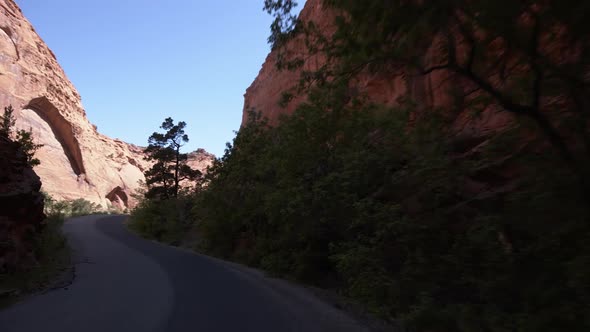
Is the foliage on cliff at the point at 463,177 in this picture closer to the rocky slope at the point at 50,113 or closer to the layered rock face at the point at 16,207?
the layered rock face at the point at 16,207

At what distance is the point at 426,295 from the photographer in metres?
6.50

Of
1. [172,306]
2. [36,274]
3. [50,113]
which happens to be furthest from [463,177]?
[50,113]

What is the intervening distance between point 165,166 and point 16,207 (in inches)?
1015

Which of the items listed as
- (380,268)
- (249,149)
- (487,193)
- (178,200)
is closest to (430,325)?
(380,268)

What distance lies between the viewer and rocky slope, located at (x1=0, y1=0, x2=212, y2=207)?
47.1m

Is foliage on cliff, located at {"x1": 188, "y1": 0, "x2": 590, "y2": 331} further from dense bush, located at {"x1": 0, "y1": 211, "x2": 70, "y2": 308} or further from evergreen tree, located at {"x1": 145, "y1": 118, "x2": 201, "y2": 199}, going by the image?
evergreen tree, located at {"x1": 145, "y1": 118, "x2": 201, "y2": 199}

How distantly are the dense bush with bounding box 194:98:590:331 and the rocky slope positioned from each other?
141 ft

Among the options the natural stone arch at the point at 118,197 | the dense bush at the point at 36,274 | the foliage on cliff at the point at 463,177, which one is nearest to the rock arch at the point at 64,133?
the natural stone arch at the point at 118,197

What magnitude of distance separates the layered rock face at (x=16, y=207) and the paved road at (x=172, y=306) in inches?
60.6

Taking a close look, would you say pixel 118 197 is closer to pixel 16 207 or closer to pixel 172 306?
pixel 16 207

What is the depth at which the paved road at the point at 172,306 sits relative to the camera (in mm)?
5930

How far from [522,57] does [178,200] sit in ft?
92.6

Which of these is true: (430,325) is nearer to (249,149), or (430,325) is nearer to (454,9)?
(454,9)

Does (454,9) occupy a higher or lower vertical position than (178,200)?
lower
